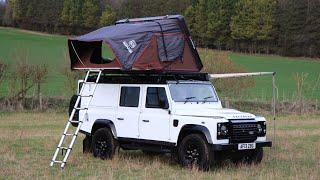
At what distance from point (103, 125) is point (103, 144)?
486mm

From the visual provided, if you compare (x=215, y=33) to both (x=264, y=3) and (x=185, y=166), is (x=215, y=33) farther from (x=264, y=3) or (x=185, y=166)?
(x=185, y=166)

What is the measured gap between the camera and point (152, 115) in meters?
13.8

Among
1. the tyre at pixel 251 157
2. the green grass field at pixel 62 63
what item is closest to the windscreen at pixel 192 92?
the tyre at pixel 251 157

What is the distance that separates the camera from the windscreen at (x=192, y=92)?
13.9 m

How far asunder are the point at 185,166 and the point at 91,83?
404 cm

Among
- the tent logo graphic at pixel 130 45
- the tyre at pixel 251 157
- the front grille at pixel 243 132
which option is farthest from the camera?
the tent logo graphic at pixel 130 45

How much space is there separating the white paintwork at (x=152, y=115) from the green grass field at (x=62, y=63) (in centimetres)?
2345

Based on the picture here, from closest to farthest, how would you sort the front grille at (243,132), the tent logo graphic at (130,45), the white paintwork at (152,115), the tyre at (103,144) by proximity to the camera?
the front grille at (243,132) → the white paintwork at (152,115) → the tent logo graphic at (130,45) → the tyre at (103,144)

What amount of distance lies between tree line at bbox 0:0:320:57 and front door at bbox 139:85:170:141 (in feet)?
207

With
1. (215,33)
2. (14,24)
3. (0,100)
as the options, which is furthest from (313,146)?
(14,24)

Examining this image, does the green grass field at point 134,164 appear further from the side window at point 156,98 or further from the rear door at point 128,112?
the side window at point 156,98

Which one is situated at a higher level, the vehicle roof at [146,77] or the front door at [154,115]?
the vehicle roof at [146,77]

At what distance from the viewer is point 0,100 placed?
35531 mm

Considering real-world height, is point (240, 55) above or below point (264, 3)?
below
